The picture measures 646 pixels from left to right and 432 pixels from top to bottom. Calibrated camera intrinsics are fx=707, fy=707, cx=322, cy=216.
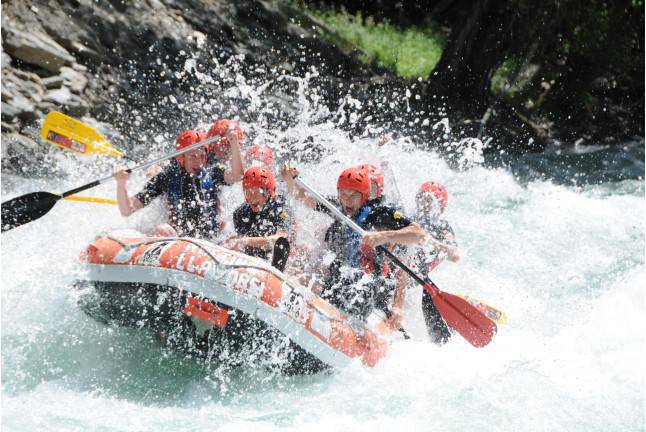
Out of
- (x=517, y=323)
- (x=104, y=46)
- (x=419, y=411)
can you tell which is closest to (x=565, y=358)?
(x=517, y=323)

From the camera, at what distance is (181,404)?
4582 millimetres

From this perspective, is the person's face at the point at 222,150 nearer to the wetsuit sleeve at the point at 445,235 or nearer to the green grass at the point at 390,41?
the wetsuit sleeve at the point at 445,235

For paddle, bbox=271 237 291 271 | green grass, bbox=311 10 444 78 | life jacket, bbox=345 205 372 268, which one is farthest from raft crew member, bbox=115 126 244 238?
green grass, bbox=311 10 444 78

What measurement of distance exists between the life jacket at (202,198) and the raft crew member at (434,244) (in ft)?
5.30

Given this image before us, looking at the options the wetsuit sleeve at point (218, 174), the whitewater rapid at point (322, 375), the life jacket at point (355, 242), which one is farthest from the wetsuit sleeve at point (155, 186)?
the life jacket at point (355, 242)

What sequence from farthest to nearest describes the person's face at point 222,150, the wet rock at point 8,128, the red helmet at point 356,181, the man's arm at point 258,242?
the wet rock at point 8,128 < the person's face at point 222,150 < the man's arm at point 258,242 < the red helmet at point 356,181

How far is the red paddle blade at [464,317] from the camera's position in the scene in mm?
4949

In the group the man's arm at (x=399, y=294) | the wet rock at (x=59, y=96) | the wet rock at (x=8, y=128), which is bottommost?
the wet rock at (x=8, y=128)

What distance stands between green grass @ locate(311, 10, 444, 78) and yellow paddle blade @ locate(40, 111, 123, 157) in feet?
23.1

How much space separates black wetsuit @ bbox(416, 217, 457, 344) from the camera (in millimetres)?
5270

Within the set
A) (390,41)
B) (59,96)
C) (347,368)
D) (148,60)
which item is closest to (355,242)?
(347,368)

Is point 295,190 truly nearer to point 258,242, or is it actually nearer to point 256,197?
point 256,197

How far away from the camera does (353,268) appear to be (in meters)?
4.96

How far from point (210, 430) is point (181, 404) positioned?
374 millimetres
